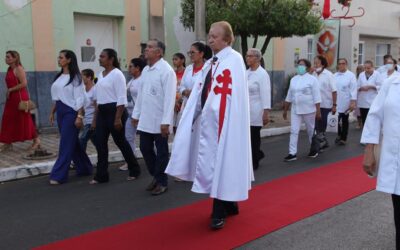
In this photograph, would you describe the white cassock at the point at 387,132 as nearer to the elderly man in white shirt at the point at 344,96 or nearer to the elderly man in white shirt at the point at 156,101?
the elderly man in white shirt at the point at 156,101

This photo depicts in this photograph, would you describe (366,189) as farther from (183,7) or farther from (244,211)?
(183,7)

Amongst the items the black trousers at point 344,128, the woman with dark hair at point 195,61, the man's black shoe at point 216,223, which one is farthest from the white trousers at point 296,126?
the man's black shoe at point 216,223

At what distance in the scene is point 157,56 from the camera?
5848 mm

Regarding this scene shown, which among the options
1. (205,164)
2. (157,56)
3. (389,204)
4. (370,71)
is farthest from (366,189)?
(370,71)

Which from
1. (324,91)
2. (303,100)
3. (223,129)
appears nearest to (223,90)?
(223,129)

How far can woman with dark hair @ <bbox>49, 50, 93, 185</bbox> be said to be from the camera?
21.3 feet

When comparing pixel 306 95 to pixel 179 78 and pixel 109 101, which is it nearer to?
pixel 179 78

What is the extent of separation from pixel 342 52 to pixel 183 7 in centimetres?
842

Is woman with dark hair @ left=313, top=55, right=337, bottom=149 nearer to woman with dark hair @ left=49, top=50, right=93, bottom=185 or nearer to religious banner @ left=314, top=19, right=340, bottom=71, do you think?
woman with dark hair @ left=49, top=50, right=93, bottom=185

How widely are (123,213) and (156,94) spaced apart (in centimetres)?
152

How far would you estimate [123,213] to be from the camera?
527 cm

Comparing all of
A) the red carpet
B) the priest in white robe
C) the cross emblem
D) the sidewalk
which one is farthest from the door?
the cross emblem

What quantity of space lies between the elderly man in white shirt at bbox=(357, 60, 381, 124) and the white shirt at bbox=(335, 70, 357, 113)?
3.28ft

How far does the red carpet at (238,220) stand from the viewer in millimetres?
4359
